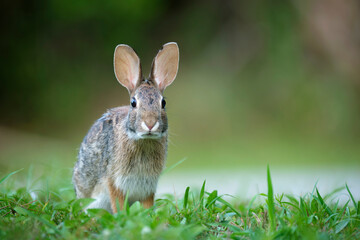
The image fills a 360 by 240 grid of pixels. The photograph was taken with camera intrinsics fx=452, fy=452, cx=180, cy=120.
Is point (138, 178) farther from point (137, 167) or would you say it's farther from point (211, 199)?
point (211, 199)

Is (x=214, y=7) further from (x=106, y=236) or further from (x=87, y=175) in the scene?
(x=106, y=236)

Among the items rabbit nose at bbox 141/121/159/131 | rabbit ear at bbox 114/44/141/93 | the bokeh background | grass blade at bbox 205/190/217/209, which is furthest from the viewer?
the bokeh background

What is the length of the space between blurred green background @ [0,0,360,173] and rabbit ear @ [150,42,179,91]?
4.73m

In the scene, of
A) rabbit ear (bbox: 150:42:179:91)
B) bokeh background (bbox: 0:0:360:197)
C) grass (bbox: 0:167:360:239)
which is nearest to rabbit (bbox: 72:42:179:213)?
rabbit ear (bbox: 150:42:179:91)

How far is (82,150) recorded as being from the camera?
4.24m

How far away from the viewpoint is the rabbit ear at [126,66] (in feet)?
12.4

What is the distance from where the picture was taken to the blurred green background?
31.9ft

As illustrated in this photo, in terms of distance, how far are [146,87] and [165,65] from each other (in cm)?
32

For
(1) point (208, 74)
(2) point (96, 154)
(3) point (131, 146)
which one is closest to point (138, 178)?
(3) point (131, 146)

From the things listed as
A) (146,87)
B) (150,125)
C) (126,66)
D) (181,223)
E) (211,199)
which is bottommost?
(181,223)

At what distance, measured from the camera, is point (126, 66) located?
12.6 ft

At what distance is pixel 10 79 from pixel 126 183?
8.47 meters

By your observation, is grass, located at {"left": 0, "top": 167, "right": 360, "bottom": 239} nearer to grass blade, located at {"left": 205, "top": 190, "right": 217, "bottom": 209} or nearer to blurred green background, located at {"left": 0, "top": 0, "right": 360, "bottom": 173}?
grass blade, located at {"left": 205, "top": 190, "right": 217, "bottom": 209}

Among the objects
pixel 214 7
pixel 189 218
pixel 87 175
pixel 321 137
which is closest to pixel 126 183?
pixel 87 175
